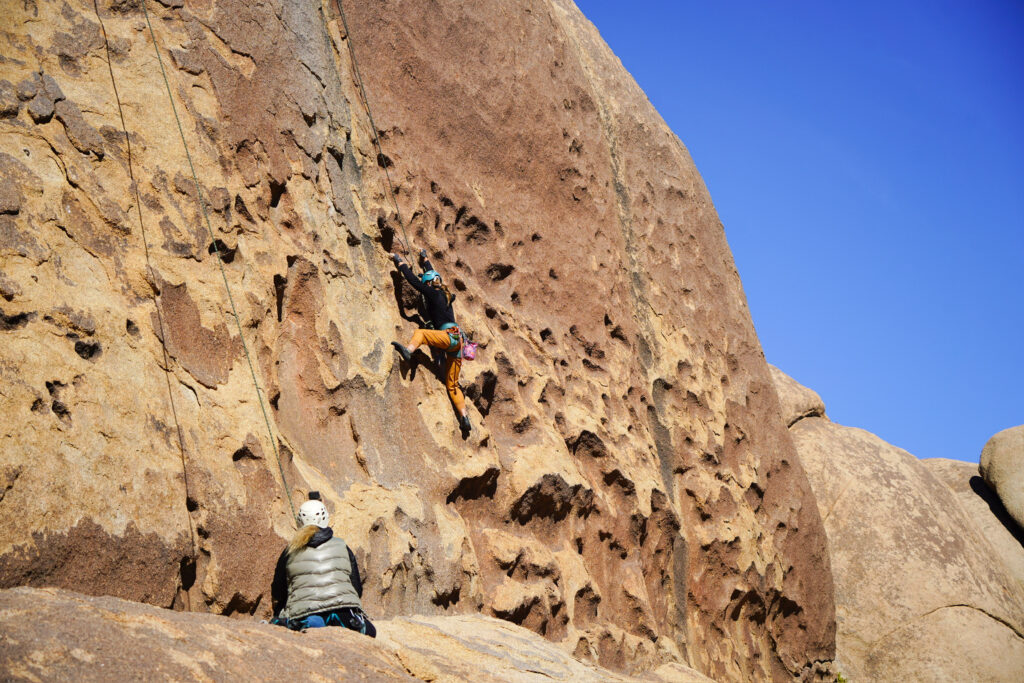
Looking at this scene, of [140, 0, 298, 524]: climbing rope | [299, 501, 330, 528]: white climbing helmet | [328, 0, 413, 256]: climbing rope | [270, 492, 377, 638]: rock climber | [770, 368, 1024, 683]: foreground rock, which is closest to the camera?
[270, 492, 377, 638]: rock climber

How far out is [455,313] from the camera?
9.74 meters

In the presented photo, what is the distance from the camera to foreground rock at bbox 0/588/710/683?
3887 millimetres

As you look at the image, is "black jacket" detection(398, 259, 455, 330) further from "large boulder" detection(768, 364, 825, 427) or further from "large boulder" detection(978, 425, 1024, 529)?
"large boulder" detection(978, 425, 1024, 529)

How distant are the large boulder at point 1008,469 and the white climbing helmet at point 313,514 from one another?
52.2ft

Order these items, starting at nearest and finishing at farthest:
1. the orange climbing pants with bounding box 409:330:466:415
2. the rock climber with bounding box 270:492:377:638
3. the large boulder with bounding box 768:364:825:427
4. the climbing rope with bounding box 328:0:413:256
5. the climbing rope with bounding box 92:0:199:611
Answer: the rock climber with bounding box 270:492:377:638 → the climbing rope with bounding box 92:0:199:611 → the orange climbing pants with bounding box 409:330:466:415 → the climbing rope with bounding box 328:0:413:256 → the large boulder with bounding box 768:364:825:427

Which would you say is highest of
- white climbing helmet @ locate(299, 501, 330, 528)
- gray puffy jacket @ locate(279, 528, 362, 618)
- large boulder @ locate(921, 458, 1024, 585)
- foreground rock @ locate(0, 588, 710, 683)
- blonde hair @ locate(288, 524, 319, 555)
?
large boulder @ locate(921, 458, 1024, 585)

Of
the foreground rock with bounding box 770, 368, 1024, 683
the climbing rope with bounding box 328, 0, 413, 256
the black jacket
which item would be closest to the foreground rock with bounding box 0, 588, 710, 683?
the black jacket

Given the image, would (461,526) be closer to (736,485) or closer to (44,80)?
(44,80)

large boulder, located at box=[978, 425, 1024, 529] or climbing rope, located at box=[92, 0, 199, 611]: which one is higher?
large boulder, located at box=[978, 425, 1024, 529]

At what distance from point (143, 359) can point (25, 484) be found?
52.0 inches

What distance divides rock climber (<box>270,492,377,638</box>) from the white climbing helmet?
1.8 inches

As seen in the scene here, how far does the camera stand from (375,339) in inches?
335

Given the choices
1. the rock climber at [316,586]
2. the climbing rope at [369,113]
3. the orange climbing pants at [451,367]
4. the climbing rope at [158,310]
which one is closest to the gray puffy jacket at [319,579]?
the rock climber at [316,586]

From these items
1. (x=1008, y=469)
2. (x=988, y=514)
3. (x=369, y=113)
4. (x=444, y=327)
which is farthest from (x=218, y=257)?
(x=988, y=514)
